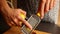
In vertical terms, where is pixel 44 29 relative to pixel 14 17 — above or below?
below

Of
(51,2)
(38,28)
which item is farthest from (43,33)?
(51,2)

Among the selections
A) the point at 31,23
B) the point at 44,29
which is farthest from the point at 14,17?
the point at 44,29

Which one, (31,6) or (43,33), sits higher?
(31,6)

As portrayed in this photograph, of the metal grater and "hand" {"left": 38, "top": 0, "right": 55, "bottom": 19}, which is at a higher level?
"hand" {"left": 38, "top": 0, "right": 55, "bottom": 19}

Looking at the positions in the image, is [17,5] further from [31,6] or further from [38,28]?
[38,28]

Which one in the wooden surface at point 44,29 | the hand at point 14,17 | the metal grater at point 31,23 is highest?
the hand at point 14,17

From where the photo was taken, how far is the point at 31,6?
982mm

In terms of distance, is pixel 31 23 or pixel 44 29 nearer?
pixel 31 23

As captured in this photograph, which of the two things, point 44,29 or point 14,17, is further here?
point 44,29

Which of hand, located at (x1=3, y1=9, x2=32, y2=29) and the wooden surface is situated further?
the wooden surface

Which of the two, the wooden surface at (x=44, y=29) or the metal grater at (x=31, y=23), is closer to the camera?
the metal grater at (x=31, y=23)

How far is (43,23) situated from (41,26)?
5cm

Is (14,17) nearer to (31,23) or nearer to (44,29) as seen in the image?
(31,23)

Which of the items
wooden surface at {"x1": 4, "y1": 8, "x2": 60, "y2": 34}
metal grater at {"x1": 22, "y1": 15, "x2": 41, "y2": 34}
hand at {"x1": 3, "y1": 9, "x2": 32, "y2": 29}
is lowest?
wooden surface at {"x1": 4, "y1": 8, "x2": 60, "y2": 34}
